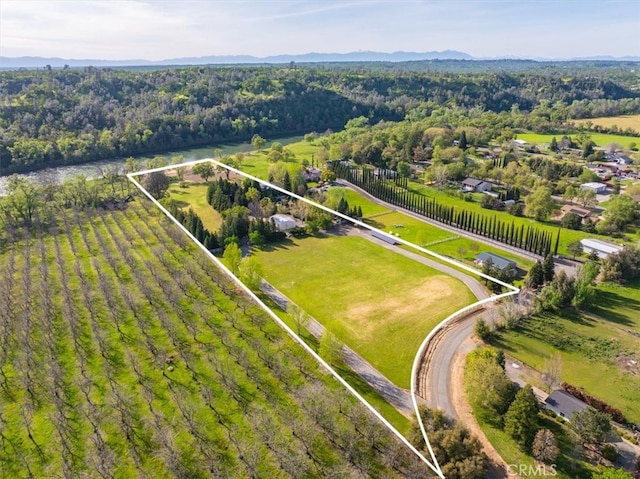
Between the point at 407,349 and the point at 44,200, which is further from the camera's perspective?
the point at 44,200

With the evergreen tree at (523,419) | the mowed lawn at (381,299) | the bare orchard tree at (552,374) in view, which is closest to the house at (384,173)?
the bare orchard tree at (552,374)

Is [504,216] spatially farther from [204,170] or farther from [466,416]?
[204,170]

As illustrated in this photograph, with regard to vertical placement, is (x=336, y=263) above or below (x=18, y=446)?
above

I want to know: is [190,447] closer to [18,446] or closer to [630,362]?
[18,446]

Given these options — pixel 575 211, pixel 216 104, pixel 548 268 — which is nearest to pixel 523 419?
pixel 548 268

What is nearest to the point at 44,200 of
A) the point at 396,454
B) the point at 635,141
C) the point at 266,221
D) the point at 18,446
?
the point at 18,446

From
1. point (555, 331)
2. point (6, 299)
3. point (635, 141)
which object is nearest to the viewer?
point (555, 331)
